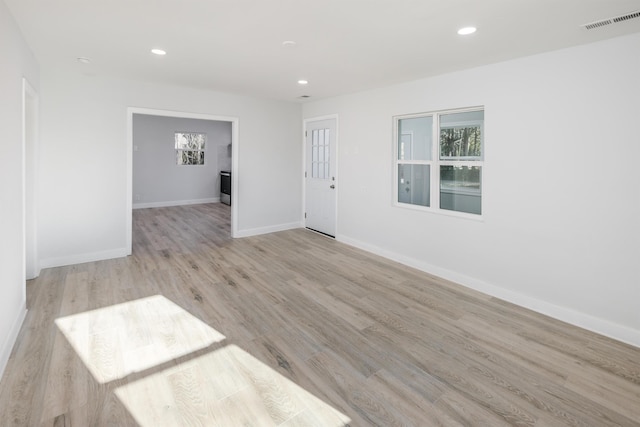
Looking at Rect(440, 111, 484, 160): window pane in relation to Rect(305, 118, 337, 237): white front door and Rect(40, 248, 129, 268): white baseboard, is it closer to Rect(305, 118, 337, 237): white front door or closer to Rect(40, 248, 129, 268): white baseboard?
Rect(305, 118, 337, 237): white front door

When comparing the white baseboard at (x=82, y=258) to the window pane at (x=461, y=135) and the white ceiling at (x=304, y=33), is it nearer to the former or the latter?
the white ceiling at (x=304, y=33)

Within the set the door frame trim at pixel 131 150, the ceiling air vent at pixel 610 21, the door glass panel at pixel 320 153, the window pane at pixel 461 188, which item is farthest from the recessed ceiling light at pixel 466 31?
the door frame trim at pixel 131 150

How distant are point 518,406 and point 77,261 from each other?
512 cm

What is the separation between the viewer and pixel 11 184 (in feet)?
8.45

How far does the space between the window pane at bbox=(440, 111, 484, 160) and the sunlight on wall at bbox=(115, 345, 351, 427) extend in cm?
318

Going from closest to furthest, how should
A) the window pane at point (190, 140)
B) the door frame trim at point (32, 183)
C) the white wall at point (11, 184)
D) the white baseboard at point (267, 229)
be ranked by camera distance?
the white wall at point (11, 184), the door frame trim at point (32, 183), the white baseboard at point (267, 229), the window pane at point (190, 140)

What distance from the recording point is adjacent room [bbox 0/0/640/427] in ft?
6.97

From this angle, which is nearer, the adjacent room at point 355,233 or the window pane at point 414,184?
the adjacent room at point 355,233

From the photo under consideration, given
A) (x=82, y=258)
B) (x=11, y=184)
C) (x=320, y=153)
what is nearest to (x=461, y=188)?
(x=320, y=153)

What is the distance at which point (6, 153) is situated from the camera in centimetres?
240

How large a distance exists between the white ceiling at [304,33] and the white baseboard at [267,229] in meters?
2.82

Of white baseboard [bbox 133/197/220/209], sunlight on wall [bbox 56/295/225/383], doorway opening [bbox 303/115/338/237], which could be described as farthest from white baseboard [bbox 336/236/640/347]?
white baseboard [bbox 133/197/220/209]

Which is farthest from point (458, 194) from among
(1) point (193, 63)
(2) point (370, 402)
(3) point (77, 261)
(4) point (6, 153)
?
(3) point (77, 261)

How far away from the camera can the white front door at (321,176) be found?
19.5 ft
